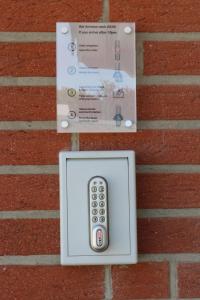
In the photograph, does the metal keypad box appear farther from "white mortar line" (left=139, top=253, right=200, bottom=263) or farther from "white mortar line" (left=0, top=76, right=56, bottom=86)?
"white mortar line" (left=0, top=76, right=56, bottom=86)

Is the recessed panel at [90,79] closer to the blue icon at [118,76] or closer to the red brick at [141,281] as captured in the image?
the blue icon at [118,76]

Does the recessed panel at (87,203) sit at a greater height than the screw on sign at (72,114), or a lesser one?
lesser

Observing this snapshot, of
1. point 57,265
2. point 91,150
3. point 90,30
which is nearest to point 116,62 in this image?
point 90,30

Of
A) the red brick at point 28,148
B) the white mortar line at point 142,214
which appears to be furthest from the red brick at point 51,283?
the red brick at point 28,148

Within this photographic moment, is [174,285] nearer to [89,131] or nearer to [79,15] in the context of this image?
[89,131]

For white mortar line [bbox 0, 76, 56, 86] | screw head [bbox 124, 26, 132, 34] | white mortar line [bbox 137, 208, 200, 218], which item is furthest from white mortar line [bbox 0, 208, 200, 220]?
screw head [bbox 124, 26, 132, 34]

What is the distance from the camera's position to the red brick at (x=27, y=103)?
1142 mm

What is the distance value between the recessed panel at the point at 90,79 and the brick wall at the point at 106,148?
21 millimetres

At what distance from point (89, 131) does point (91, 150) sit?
4 cm

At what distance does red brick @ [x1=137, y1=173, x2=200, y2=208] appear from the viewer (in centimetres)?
114

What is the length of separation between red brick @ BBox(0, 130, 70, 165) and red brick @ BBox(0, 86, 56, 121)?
34 mm

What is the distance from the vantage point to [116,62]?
3.73ft

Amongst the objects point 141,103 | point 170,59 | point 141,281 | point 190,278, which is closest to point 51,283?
point 141,281

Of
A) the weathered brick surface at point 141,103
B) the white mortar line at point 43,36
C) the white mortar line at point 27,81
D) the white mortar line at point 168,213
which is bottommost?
the white mortar line at point 168,213
